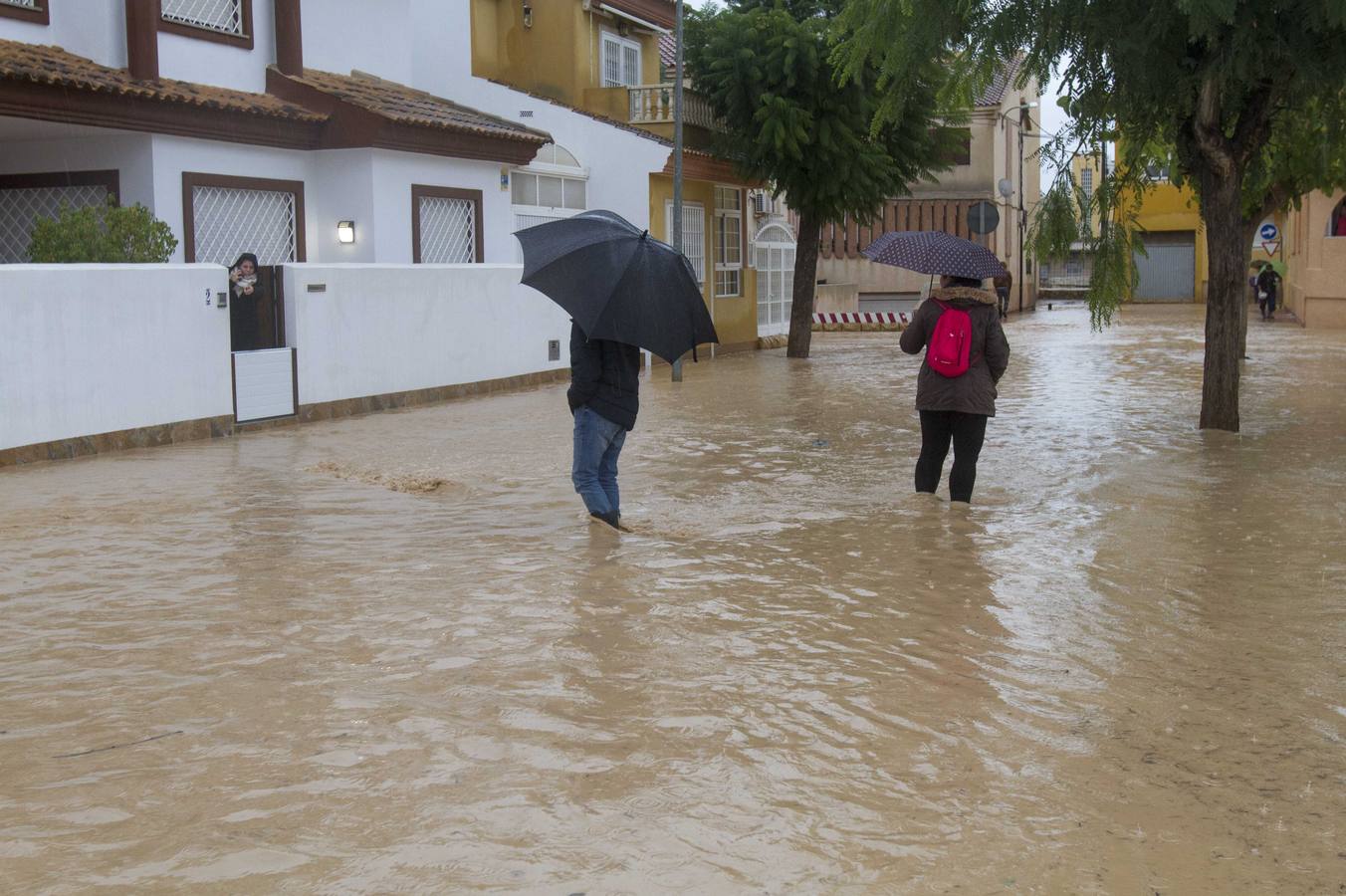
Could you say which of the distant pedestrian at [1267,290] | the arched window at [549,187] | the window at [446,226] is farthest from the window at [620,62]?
the distant pedestrian at [1267,290]

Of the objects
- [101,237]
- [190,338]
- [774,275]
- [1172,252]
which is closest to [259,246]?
[101,237]

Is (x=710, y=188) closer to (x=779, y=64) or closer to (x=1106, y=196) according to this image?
(x=779, y=64)

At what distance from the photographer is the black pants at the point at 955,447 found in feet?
32.1

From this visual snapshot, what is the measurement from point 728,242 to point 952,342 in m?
20.7

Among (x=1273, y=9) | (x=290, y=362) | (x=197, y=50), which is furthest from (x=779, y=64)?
(x=1273, y=9)

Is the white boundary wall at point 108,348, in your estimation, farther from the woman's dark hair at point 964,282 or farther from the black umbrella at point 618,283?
the woman's dark hair at point 964,282

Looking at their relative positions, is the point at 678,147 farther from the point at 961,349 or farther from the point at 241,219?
the point at 961,349

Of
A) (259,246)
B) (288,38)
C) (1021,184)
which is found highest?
(1021,184)

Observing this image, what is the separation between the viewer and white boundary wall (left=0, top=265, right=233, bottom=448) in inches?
478

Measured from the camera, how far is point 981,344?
31.4 ft

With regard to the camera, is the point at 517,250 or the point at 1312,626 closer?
the point at 1312,626

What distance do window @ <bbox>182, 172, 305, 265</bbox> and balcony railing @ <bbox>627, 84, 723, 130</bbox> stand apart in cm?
815

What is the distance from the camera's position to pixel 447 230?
2181 centimetres

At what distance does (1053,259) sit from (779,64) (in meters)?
10.1
